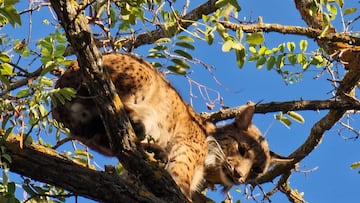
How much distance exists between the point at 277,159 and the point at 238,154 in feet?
1.28

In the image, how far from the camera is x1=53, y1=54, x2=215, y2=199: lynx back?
241 inches

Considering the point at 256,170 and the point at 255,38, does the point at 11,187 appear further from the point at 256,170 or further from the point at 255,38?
the point at 256,170

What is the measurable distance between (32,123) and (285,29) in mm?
2911

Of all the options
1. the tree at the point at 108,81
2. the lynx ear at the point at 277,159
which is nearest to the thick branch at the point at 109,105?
the tree at the point at 108,81

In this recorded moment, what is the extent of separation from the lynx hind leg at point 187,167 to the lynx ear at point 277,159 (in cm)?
83

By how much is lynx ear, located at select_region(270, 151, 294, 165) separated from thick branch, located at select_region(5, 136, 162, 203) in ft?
9.43

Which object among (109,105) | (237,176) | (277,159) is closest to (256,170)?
(277,159)

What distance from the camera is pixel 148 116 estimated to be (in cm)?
630

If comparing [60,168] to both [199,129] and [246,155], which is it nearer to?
[199,129]

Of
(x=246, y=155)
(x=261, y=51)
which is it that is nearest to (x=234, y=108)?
(x=246, y=155)

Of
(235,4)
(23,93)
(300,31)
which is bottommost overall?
(23,93)

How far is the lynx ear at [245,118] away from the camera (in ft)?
24.3

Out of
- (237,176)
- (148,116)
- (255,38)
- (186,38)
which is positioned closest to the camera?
(255,38)

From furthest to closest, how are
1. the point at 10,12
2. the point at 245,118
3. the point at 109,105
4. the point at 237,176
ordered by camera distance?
1. the point at 245,118
2. the point at 237,176
3. the point at 109,105
4. the point at 10,12
